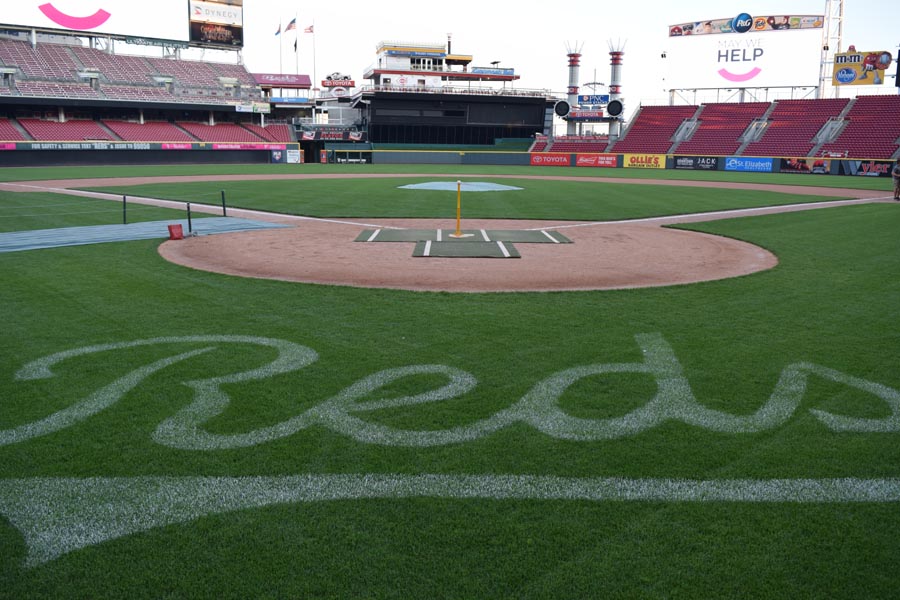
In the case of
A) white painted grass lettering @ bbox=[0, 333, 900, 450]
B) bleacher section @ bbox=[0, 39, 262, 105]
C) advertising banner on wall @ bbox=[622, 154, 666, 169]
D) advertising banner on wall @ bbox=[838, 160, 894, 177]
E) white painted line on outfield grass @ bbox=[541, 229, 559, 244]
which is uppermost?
bleacher section @ bbox=[0, 39, 262, 105]

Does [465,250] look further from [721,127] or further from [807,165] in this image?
[721,127]

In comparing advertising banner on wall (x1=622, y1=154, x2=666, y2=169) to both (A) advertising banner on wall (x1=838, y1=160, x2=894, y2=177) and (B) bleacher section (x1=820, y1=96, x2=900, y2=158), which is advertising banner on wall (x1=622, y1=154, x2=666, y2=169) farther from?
(A) advertising banner on wall (x1=838, y1=160, x2=894, y2=177)

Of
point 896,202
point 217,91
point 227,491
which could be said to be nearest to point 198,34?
point 217,91

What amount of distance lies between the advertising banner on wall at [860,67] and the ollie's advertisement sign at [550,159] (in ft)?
79.3

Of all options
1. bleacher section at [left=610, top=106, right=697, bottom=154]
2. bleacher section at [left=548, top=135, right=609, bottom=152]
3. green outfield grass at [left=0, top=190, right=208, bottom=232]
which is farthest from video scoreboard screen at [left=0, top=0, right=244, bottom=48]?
green outfield grass at [left=0, top=190, right=208, bottom=232]

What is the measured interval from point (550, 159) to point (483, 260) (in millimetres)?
56153

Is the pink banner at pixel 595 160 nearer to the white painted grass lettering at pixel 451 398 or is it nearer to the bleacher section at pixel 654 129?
the bleacher section at pixel 654 129

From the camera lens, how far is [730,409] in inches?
230

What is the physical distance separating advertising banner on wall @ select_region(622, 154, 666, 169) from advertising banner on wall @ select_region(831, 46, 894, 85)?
1699 centimetres

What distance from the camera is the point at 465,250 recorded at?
14.3 m

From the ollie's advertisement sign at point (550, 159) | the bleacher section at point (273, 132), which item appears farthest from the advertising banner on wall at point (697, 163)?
the bleacher section at point (273, 132)

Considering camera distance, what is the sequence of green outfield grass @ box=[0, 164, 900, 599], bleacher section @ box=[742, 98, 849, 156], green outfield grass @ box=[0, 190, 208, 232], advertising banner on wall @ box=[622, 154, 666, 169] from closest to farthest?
1. green outfield grass @ box=[0, 164, 900, 599]
2. green outfield grass @ box=[0, 190, 208, 232]
3. bleacher section @ box=[742, 98, 849, 156]
4. advertising banner on wall @ box=[622, 154, 666, 169]

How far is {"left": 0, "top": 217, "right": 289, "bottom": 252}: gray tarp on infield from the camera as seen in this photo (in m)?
14.8

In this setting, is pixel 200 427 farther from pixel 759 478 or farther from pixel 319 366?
pixel 759 478
